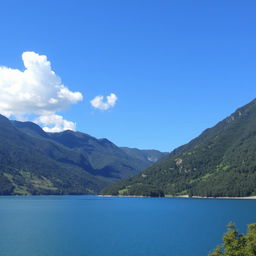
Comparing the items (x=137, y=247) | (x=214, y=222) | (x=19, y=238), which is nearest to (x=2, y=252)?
(x=19, y=238)

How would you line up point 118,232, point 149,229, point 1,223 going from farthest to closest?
point 1,223
point 149,229
point 118,232

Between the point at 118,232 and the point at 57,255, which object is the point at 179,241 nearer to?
the point at 118,232

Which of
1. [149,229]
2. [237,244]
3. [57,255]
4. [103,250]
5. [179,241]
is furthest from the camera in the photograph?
[149,229]

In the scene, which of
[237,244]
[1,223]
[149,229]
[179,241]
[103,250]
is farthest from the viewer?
[1,223]

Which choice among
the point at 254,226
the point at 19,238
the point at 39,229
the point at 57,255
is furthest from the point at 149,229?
the point at 254,226

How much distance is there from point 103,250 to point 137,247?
10009 mm

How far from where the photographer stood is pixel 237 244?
56.5 metres

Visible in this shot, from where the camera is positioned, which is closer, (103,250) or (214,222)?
(103,250)

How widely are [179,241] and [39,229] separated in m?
55.7

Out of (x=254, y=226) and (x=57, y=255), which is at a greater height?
(x=254, y=226)

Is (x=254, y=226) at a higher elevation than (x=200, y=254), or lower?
higher

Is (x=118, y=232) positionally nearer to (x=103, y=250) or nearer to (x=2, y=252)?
(x=103, y=250)

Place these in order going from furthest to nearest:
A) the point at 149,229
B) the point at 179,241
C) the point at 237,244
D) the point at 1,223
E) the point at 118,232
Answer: the point at 1,223 < the point at 149,229 < the point at 118,232 < the point at 179,241 < the point at 237,244

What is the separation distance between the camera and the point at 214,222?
174m
